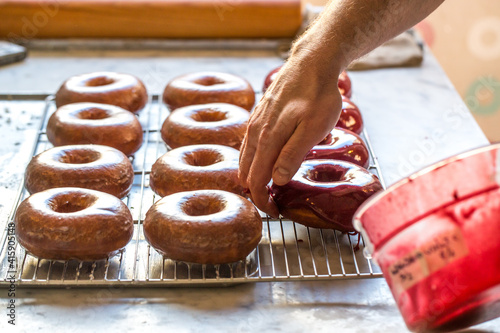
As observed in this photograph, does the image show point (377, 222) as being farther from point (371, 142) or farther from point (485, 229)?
point (371, 142)

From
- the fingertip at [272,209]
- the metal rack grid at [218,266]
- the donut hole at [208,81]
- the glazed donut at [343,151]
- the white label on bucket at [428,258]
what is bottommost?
the white label on bucket at [428,258]

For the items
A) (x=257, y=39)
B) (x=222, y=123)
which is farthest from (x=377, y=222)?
(x=257, y=39)

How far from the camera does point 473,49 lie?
13.6 feet

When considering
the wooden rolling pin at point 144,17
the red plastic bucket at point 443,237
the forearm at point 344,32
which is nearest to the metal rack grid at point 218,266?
the red plastic bucket at point 443,237

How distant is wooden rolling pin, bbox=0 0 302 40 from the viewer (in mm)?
2967

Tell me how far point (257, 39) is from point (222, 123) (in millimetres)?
1143

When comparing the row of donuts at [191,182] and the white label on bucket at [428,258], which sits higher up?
the row of donuts at [191,182]

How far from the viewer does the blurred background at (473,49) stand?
4121 mm

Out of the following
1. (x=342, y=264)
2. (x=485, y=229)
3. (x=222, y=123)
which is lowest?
(x=485, y=229)

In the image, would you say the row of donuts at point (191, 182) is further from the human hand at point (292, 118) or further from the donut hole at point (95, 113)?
the human hand at point (292, 118)

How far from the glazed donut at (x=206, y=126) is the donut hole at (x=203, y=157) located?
0.41ft

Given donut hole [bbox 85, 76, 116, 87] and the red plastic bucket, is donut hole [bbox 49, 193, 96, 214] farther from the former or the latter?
donut hole [bbox 85, 76, 116, 87]

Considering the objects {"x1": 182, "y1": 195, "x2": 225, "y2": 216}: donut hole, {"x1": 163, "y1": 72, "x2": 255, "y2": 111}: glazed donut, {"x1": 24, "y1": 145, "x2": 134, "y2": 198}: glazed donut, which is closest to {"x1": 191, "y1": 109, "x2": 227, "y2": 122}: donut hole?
{"x1": 163, "y1": 72, "x2": 255, "y2": 111}: glazed donut

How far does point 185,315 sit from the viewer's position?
4.49 feet
